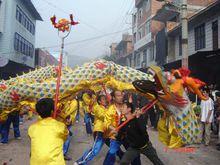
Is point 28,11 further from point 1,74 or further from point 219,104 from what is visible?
point 219,104

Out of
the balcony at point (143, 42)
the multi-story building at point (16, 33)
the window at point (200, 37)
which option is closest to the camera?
the window at point (200, 37)

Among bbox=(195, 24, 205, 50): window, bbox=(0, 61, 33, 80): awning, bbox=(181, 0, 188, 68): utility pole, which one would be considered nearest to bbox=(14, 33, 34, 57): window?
bbox=(0, 61, 33, 80): awning

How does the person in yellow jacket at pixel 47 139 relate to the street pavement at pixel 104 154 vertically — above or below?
above

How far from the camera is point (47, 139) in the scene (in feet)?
11.4

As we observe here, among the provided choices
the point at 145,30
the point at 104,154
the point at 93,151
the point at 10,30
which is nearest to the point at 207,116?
the point at 104,154

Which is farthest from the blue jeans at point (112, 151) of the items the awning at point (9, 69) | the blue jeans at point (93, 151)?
the awning at point (9, 69)

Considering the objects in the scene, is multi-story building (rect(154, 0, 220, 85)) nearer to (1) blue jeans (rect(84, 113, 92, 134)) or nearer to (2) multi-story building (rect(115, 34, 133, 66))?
(1) blue jeans (rect(84, 113, 92, 134))

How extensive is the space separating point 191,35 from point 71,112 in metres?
13.5

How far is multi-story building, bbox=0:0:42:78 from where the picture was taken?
78.7ft

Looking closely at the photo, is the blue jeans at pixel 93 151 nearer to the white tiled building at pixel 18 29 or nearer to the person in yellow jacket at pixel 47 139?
the person in yellow jacket at pixel 47 139

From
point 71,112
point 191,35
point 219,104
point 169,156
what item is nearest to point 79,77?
point 71,112

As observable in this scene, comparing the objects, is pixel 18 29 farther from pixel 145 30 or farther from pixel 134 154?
pixel 134 154

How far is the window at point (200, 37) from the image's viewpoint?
676 inches

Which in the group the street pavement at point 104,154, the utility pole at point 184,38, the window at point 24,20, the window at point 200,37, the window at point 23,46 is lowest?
the street pavement at point 104,154
